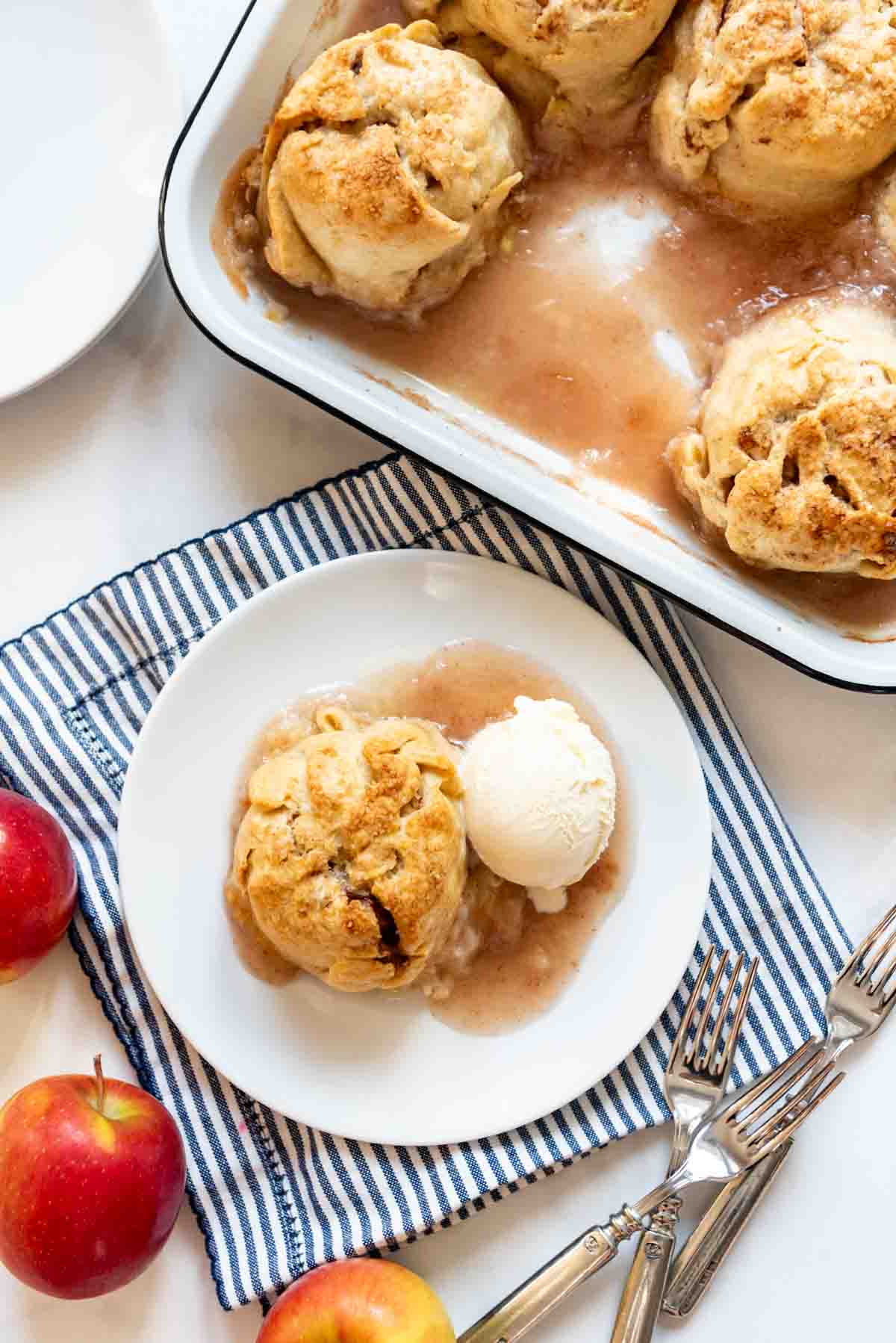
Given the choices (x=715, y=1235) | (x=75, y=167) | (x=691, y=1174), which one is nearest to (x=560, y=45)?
(x=75, y=167)

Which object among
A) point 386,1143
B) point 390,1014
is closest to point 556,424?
point 390,1014

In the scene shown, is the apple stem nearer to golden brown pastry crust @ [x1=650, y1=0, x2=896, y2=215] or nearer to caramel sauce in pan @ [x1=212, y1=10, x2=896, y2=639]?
caramel sauce in pan @ [x1=212, y1=10, x2=896, y2=639]

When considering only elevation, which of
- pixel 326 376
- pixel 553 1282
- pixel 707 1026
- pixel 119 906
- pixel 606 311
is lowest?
pixel 553 1282

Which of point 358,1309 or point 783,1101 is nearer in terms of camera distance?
point 358,1309

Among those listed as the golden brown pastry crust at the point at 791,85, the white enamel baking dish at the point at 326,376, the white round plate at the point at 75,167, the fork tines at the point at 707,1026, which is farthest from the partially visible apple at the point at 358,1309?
the golden brown pastry crust at the point at 791,85

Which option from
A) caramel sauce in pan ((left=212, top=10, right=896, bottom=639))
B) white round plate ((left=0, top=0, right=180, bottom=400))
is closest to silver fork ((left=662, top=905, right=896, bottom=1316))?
caramel sauce in pan ((left=212, top=10, right=896, bottom=639))

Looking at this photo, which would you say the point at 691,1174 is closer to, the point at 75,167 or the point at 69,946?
the point at 69,946
